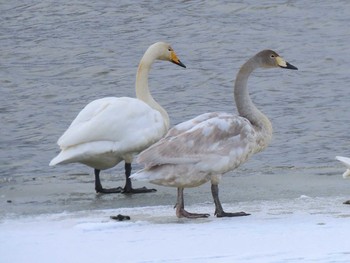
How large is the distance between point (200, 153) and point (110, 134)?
6.30ft

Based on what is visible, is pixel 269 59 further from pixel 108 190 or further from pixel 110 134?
pixel 108 190

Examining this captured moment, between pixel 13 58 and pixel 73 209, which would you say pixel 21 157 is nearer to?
pixel 73 209

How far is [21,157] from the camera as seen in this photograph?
12.1 m

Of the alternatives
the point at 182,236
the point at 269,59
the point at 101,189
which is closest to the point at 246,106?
the point at 269,59

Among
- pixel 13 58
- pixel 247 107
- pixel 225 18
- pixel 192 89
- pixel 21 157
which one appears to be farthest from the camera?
pixel 225 18

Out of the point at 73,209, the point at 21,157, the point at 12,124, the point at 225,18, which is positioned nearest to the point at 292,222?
the point at 73,209

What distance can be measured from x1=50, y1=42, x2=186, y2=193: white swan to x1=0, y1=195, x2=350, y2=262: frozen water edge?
1.25 metres

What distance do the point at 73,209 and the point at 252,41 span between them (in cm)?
1102

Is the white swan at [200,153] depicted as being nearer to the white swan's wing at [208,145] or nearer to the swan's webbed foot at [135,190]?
the white swan's wing at [208,145]

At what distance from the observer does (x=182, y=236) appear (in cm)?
635

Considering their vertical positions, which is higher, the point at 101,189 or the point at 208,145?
the point at 208,145

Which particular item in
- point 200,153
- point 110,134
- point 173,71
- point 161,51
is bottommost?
point 173,71

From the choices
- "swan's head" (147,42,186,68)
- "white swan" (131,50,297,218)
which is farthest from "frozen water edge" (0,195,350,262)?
"swan's head" (147,42,186,68)

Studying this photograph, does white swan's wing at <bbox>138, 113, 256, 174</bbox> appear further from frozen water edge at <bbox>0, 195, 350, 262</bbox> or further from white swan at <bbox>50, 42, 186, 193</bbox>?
white swan at <bbox>50, 42, 186, 193</bbox>
